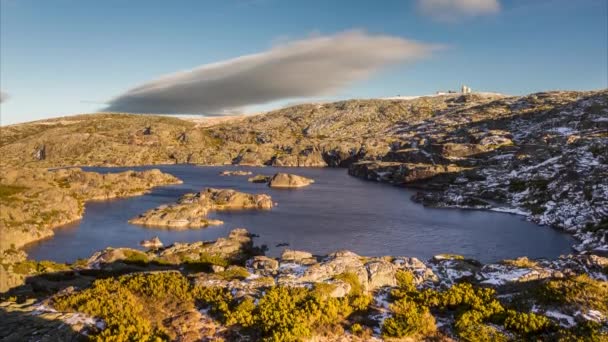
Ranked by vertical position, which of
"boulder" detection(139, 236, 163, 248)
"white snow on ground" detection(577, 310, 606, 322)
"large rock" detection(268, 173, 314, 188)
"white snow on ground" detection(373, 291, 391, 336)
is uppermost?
"white snow on ground" detection(577, 310, 606, 322)

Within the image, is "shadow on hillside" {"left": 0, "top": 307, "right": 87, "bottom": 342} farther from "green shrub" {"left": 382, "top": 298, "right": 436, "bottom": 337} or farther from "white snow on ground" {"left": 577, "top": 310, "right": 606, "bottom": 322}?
"white snow on ground" {"left": 577, "top": 310, "right": 606, "bottom": 322}

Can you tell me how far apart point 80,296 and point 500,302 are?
2424cm

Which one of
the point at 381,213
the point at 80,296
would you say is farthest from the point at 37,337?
the point at 381,213

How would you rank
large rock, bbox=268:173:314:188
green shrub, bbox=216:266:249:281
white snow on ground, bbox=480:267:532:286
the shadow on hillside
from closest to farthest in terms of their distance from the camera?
the shadow on hillside
green shrub, bbox=216:266:249:281
white snow on ground, bbox=480:267:532:286
large rock, bbox=268:173:314:188

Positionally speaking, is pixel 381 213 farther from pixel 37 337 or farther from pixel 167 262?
pixel 37 337

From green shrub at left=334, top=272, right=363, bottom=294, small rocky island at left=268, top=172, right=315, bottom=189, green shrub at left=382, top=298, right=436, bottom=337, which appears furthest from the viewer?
small rocky island at left=268, top=172, right=315, bottom=189

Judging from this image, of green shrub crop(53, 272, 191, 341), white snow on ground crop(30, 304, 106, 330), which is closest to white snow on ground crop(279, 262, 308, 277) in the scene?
green shrub crop(53, 272, 191, 341)

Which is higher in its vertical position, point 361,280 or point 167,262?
point 361,280

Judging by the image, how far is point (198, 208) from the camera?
124 meters

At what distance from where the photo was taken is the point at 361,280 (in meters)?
29.4

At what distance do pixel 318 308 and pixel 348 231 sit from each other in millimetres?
84896

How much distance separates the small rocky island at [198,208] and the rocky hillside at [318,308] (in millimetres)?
88791

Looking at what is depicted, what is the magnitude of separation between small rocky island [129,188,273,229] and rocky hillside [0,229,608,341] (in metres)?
88.8

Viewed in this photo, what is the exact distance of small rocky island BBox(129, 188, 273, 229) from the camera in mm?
114188
